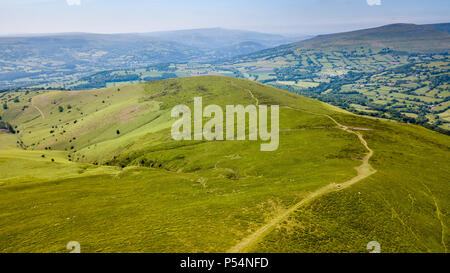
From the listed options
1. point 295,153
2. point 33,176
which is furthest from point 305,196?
point 33,176

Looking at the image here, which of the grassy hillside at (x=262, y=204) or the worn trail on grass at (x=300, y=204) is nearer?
the worn trail on grass at (x=300, y=204)

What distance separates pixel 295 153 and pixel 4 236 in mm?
98754

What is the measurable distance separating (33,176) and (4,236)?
254 ft

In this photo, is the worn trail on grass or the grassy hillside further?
the grassy hillside

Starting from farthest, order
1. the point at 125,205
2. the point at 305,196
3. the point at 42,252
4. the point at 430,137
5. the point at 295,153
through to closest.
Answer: the point at 430,137
the point at 295,153
the point at 125,205
the point at 305,196
the point at 42,252

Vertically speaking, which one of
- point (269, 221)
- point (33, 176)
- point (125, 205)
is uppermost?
point (269, 221)

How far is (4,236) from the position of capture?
49.6 metres

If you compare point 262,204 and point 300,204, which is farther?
point 262,204

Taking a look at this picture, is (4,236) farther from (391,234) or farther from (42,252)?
(391,234)

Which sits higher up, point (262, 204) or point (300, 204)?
point (300, 204)
